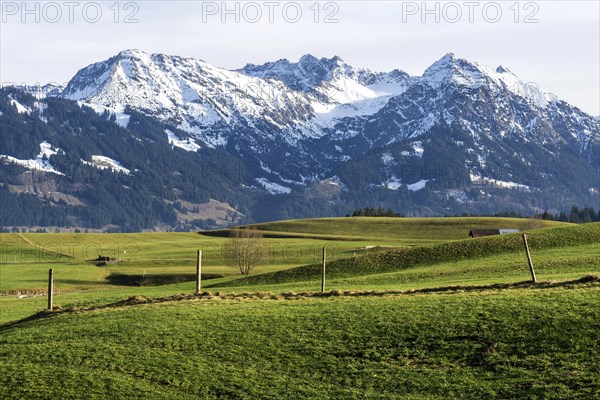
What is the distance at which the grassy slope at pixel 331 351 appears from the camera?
3136 centimetres

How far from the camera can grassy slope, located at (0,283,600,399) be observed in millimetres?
31359

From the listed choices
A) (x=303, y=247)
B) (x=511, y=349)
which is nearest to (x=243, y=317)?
(x=511, y=349)

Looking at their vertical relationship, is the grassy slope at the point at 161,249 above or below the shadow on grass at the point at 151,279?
above

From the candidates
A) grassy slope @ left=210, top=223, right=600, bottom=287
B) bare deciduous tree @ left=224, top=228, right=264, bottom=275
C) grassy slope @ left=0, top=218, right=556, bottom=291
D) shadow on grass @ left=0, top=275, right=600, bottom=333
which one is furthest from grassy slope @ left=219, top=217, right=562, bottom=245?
shadow on grass @ left=0, top=275, right=600, bottom=333

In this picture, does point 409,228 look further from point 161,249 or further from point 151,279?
point 151,279

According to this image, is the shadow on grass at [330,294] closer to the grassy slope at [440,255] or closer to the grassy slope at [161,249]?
the grassy slope at [440,255]

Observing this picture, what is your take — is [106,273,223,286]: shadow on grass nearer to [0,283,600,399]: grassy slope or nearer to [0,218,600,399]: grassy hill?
[0,218,600,399]: grassy hill

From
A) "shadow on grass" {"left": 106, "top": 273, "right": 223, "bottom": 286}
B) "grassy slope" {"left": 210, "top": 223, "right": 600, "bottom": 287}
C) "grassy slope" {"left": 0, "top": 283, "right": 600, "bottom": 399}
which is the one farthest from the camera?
"shadow on grass" {"left": 106, "top": 273, "right": 223, "bottom": 286}

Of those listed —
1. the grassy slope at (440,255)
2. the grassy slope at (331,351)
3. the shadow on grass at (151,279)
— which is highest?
the grassy slope at (440,255)

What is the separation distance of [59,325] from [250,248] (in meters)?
68.0

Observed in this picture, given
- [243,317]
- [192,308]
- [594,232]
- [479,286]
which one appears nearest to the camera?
[243,317]

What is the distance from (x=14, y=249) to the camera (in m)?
140

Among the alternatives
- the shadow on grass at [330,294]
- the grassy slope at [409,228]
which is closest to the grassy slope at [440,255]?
the shadow on grass at [330,294]

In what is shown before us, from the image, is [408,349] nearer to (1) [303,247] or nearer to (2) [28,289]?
(2) [28,289]
